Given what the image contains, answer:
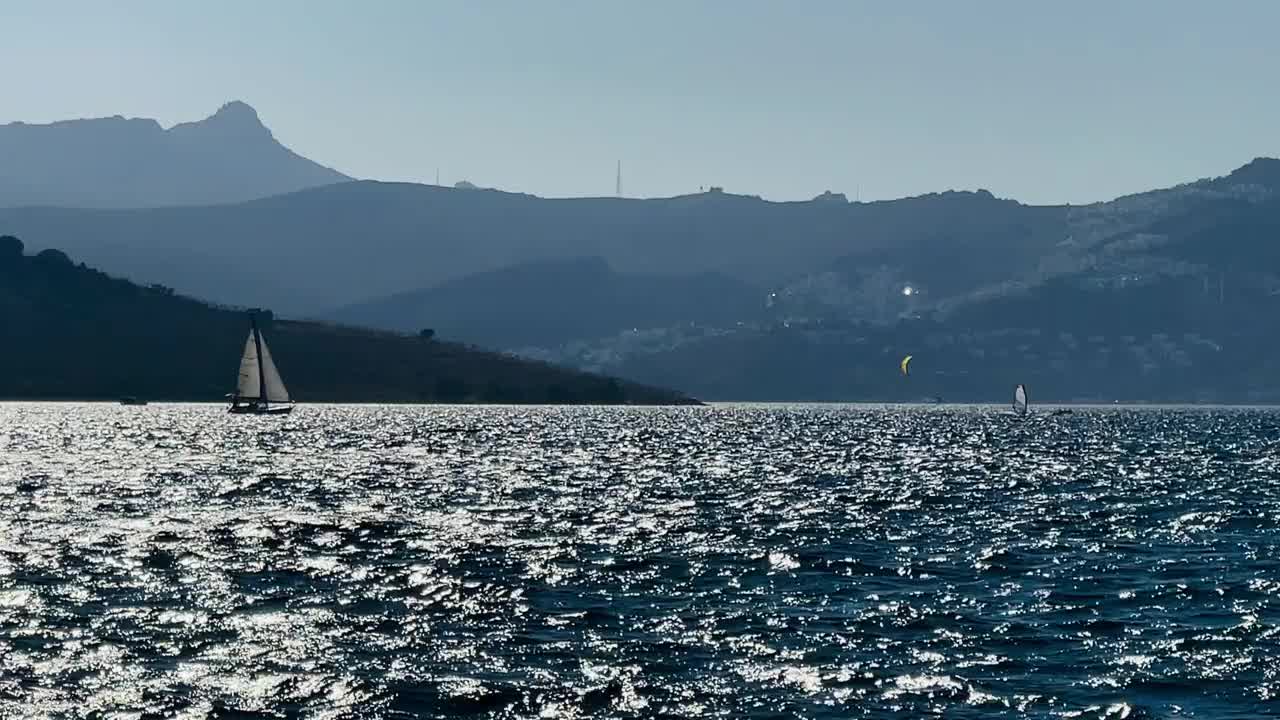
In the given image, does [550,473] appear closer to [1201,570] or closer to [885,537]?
[885,537]

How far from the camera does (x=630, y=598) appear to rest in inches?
2178

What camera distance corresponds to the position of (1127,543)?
240 feet

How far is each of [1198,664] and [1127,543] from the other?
1203 inches

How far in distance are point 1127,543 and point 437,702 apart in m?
44.5

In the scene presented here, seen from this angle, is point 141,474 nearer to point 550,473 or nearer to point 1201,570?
point 550,473

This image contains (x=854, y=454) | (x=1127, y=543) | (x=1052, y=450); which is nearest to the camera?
(x=1127, y=543)

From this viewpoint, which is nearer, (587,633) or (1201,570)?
(587,633)

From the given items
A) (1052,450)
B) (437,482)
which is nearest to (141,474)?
Answer: (437,482)

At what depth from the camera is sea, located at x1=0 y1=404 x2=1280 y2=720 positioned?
130ft

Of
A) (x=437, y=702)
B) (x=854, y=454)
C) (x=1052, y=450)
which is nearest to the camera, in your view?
(x=437, y=702)

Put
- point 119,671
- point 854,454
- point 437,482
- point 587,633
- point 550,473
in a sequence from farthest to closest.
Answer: point 854,454, point 550,473, point 437,482, point 587,633, point 119,671

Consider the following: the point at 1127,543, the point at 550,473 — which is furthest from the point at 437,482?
the point at 1127,543

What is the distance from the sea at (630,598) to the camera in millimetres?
39562

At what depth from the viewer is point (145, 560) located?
6397 centimetres
